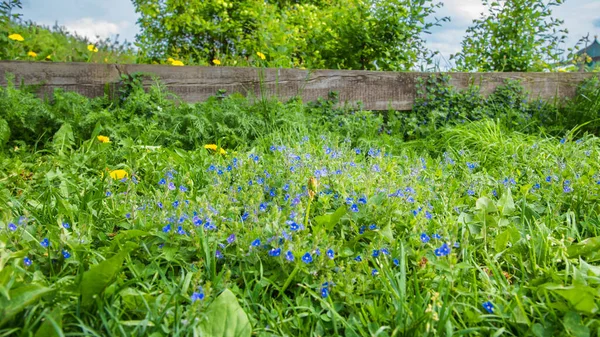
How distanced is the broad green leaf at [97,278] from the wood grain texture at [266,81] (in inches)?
124

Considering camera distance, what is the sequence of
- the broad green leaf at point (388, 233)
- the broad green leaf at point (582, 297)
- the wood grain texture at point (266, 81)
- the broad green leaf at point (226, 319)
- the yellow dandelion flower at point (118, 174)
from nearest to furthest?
the broad green leaf at point (226, 319) < the broad green leaf at point (582, 297) < the broad green leaf at point (388, 233) < the yellow dandelion flower at point (118, 174) < the wood grain texture at point (266, 81)

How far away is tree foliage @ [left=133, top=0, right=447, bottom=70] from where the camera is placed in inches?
224

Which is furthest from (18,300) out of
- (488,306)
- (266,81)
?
(266,81)

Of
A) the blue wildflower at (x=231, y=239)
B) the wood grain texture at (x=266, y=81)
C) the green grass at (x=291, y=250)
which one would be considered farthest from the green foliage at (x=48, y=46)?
the blue wildflower at (x=231, y=239)

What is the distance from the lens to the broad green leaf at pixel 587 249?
2.07 meters

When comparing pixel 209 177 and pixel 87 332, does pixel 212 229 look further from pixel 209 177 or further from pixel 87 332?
pixel 209 177

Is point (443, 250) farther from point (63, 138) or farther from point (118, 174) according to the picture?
point (63, 138)

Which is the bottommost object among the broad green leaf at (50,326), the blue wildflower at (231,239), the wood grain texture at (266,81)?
the broad green leaf at (50,326)

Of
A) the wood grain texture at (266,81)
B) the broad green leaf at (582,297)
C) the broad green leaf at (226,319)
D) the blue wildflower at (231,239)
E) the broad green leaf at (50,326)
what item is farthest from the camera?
the wood grain texture at (266,81)

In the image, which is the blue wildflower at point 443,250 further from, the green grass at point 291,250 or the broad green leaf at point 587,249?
the broad green leaf at point 587,249

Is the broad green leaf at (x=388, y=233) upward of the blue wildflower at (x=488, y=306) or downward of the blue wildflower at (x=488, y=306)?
upward

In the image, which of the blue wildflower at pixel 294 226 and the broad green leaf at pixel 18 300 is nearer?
the broad green leaf at pixel 18 300

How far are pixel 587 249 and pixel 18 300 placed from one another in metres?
2.18

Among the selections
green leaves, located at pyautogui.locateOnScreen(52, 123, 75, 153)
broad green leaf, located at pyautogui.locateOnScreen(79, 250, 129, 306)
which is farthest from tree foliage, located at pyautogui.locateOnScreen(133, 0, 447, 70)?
broad green leaf, located at pyautogui.locateOnScreen(79, 250, 129, 306)
